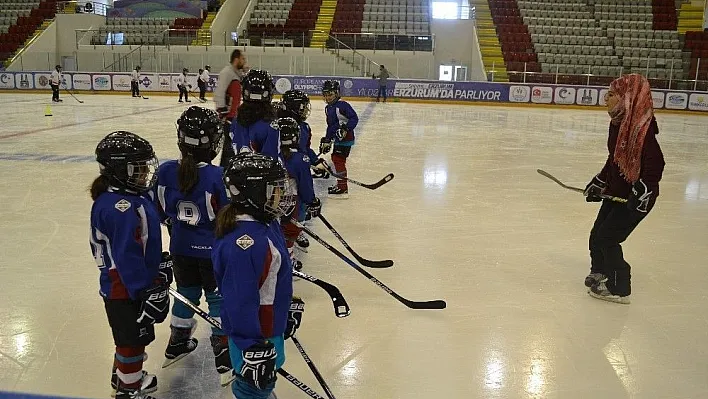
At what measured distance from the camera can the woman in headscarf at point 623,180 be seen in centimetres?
357

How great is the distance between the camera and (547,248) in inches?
201

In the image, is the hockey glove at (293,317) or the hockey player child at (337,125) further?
the hockey player child at (337,125)

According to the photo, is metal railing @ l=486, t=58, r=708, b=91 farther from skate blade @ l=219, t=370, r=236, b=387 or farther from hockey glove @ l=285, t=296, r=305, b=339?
hockey glove @ l=285, t=296, r=305, b=339

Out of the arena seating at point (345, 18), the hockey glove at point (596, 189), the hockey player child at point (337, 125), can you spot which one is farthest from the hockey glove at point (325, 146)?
the arena seating at point (345, 18)

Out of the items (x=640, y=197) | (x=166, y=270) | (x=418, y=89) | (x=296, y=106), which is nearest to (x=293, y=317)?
(x=166, y=270)

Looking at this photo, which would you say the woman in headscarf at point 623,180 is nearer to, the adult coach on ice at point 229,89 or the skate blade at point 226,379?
the skate blade at point 226,379

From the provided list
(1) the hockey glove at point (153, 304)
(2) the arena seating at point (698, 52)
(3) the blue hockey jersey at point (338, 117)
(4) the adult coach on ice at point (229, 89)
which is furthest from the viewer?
(2) the arena seating at point (698, 52)

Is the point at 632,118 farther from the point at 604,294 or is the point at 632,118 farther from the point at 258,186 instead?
the point at 258,186

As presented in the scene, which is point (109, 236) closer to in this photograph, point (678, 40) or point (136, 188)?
point (136, 188)

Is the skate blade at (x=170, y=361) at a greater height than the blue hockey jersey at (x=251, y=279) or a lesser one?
lesser

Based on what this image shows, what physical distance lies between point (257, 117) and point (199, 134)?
142cm

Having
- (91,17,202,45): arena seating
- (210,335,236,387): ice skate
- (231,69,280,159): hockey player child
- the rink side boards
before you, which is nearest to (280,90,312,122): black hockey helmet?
(231,69,280,159): hockey player child

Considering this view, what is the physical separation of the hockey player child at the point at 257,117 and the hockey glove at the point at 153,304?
5.50 ft

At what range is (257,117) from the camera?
4.00 metres
